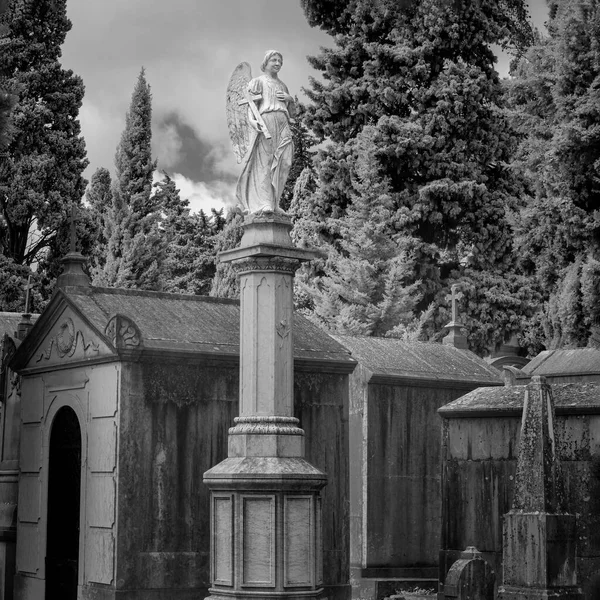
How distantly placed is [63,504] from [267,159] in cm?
493

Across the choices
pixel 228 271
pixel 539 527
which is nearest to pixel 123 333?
pixel 539 527

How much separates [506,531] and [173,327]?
4.74 metres

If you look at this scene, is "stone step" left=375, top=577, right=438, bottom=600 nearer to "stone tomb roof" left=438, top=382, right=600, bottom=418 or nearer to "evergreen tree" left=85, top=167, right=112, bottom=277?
"stone tomb roof" left=438, top=382, right=600, bottom=418

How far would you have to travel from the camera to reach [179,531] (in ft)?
41.7

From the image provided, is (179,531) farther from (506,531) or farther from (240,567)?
(506,531)

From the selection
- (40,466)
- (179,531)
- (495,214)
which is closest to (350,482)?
(179,531)

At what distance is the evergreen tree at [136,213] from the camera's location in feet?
109

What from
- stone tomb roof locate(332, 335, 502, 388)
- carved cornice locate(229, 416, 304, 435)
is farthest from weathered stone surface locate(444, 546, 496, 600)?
stone tomb roof locate(332, 335, 502, 388)

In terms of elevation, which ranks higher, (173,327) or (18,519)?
(173,327)

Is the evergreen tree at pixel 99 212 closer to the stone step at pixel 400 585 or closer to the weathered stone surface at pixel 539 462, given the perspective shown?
the stone step at pixel 400 585

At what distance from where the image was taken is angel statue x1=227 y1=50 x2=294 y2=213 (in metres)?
11.3

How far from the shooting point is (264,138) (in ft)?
37.2

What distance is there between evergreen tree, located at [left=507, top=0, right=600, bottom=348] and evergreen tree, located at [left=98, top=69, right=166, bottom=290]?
1380 centimetres

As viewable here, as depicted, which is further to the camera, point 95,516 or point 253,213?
point 95,516
